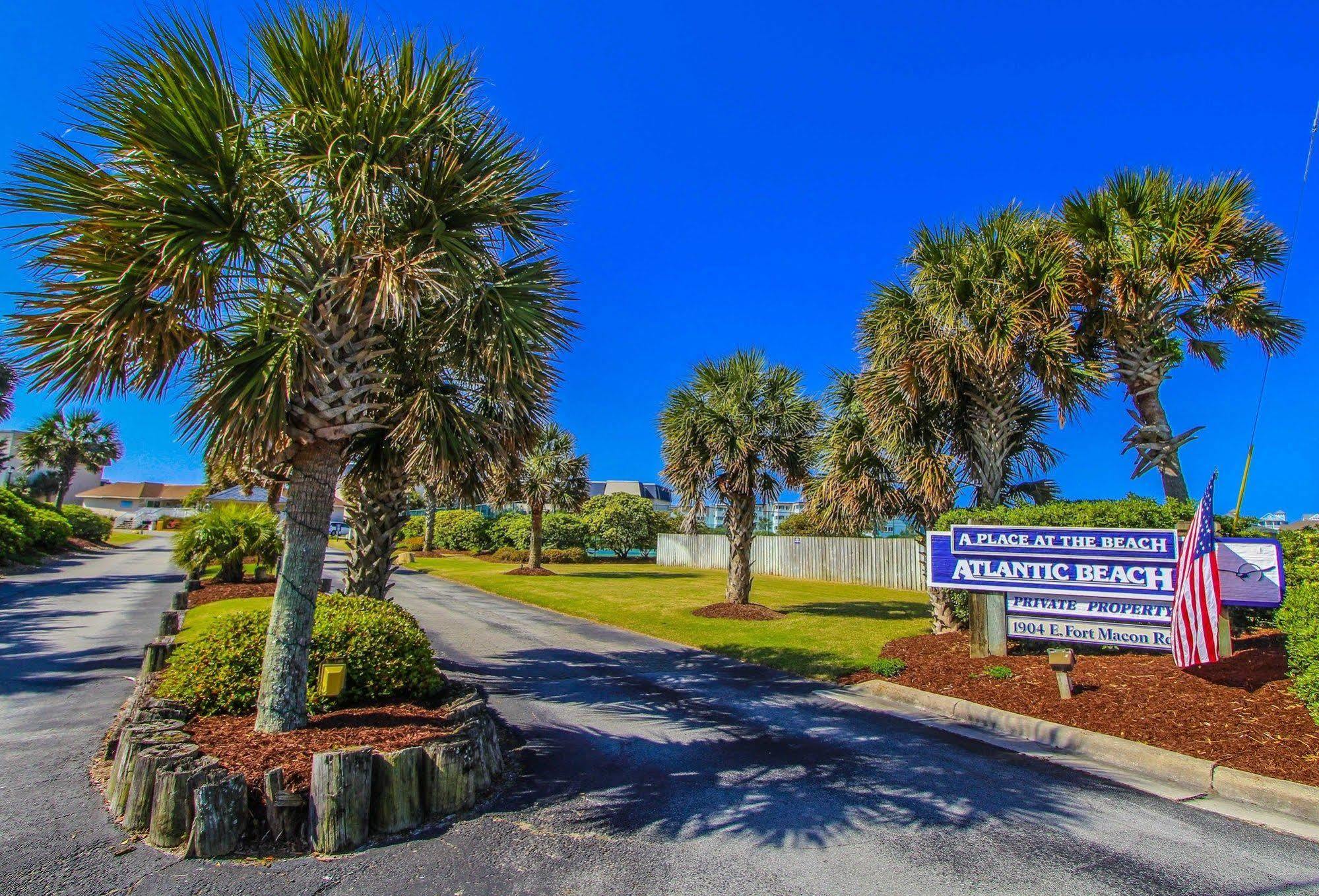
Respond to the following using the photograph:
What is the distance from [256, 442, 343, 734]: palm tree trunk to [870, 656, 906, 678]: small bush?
7.32m

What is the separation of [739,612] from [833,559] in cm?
1317

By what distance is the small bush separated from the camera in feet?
31.9

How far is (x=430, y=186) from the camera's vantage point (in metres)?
6.27

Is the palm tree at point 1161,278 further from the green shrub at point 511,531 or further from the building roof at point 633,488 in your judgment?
the building roof at point 633,488

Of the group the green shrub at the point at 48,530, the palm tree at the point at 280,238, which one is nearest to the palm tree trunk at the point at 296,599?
the palm tree at the point at 280,238

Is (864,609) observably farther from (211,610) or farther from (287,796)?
(287,796)

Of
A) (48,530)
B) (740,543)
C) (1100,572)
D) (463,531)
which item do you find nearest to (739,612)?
(740,543)

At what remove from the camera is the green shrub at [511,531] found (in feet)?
135

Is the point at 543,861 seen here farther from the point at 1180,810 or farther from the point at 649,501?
the point at 649,501

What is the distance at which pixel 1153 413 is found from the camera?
12.0 metres

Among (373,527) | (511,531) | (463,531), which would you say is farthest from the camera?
(463,531)

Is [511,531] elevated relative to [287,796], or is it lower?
elevated

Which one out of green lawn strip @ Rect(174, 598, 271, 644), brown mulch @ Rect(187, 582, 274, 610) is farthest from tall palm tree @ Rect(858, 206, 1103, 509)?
brown mulch @ Rect(187, 582, 274, 610)

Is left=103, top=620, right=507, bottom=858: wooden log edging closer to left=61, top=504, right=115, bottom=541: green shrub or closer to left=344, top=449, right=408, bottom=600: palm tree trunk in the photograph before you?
left=344, top=449, right=408, bottom=600: palm tree trunk
